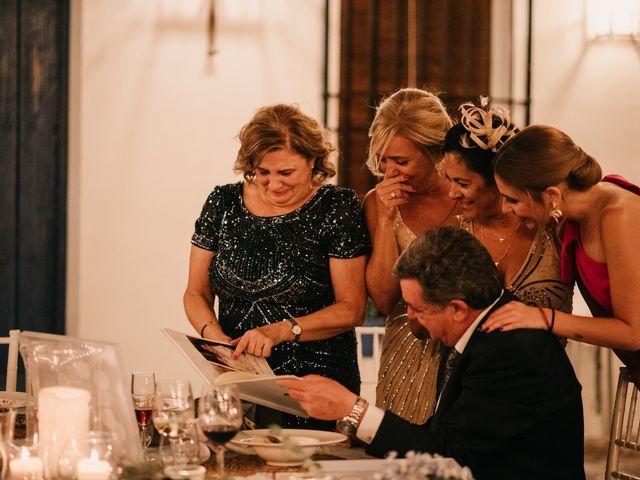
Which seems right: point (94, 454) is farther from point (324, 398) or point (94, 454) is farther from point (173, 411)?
point (324, 398)

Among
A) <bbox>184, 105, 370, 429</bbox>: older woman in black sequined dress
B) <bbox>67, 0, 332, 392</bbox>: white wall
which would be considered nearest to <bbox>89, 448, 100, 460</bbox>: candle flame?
<bbox>184, 105, 370, 429</bbox>: older woman in black sequined dress

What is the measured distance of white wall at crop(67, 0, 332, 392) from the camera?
15.7 ft

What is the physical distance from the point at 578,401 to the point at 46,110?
3310 mm

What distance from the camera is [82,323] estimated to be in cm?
479

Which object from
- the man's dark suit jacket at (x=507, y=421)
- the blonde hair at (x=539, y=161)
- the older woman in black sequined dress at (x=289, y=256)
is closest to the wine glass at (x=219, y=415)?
the man's dark suit jacket at (x=507, y=421)

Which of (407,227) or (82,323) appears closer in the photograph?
(407,227)

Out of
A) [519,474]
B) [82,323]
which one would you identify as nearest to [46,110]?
[82,323]

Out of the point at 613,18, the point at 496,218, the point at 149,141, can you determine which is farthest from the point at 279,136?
the point at 613,18

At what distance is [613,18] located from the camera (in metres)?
5.53

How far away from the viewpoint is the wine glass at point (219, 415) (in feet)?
6.32

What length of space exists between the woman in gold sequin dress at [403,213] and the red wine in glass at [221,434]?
990 millimetres

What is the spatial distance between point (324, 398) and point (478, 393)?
0.32 metres

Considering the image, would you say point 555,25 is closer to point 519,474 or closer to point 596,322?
point 596,322

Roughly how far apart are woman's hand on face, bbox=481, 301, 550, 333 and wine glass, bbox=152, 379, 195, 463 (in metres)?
0.65
